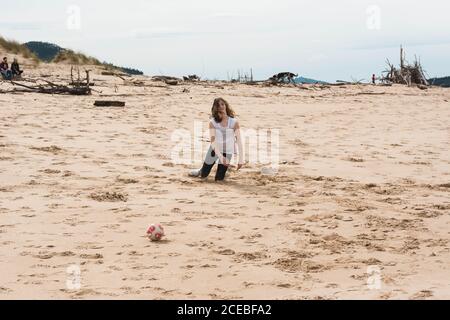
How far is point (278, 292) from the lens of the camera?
389 centimetres

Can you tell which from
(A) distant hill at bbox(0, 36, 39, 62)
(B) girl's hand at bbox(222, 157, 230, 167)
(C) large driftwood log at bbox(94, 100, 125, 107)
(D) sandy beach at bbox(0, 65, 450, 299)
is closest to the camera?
(D) sandy beach at bbox(0, 65, 450, 299)

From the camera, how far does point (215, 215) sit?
584 centimetres

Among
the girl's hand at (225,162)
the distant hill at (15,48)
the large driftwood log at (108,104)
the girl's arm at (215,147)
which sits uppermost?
the distant hill at (15,48)

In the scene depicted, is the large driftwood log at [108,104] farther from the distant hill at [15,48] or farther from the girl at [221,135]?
the distant hill at [15,48]

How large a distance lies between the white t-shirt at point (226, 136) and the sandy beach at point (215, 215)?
40cm

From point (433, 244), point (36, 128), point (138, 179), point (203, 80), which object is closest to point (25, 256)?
point (138, 179)

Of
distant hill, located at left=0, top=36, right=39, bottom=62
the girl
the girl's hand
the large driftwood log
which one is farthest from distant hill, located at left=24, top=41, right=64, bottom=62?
the girl's hand

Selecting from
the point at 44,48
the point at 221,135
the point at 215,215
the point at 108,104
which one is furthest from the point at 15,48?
the point at 44,48

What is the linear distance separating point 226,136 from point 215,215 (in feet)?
7.01

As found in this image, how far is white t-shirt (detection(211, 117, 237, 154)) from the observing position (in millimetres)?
7785

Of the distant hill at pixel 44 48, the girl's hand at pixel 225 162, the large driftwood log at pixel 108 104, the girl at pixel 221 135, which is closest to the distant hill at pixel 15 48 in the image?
the large driftwood log at pixel 108 104

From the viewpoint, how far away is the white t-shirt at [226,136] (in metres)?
7.79

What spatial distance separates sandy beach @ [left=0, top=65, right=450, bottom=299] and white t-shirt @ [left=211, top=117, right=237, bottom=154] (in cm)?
40

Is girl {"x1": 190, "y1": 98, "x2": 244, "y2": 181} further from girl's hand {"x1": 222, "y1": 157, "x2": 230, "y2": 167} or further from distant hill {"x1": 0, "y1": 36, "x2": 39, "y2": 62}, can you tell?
distant hill {"x1": 0, "y1": 36, "x2": 39, "y2": 62}
